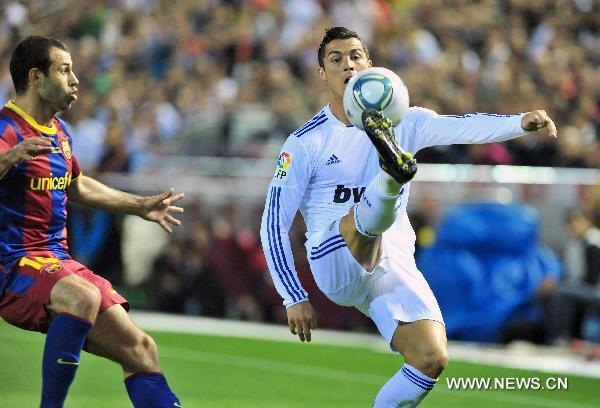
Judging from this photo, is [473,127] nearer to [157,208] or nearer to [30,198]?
[157,208]

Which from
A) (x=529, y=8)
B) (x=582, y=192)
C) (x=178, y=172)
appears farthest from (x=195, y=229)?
(x=529, y=8)

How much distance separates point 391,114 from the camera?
21.9ft

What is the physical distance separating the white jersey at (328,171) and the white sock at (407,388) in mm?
686

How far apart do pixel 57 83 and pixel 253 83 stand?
37.0 feet

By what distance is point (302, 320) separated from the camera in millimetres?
7070

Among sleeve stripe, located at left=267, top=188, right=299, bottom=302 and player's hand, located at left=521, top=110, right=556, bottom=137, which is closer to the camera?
player's hand, located at left=521, top=110, right=556, bottom=137

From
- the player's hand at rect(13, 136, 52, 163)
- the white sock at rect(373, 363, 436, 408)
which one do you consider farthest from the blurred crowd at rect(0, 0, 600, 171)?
the player's hand at rect(13, 136, 52, 163)

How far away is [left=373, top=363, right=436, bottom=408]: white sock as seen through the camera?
6977 millimetres

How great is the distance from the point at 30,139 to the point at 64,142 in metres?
0.88

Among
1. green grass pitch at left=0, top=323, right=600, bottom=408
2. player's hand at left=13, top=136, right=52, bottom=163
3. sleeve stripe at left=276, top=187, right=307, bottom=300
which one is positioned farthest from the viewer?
green grass pitch at left=0, top=323, right=600, bottom=408

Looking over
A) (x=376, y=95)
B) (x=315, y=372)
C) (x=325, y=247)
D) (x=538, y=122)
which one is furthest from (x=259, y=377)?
(x=376, y=95)

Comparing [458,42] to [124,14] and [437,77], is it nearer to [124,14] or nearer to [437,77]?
[437,77]

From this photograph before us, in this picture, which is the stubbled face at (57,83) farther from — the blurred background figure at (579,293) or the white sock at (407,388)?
the blurred background figure at (579,293)

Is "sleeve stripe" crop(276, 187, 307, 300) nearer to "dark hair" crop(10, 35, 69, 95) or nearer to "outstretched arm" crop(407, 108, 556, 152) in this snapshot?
"outstretched arm" crop(407, 108, 556, 152)
